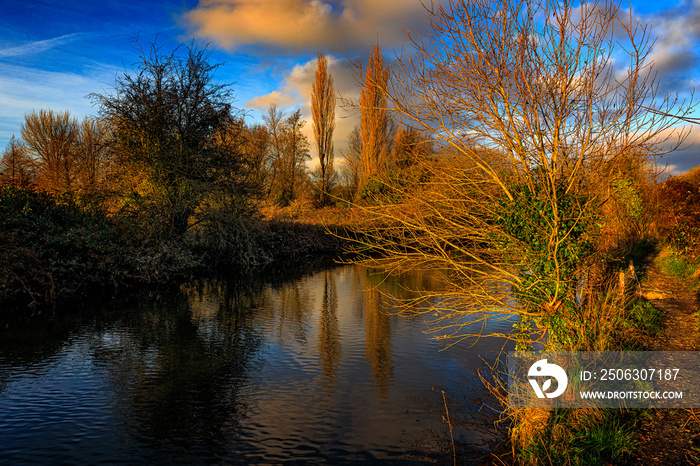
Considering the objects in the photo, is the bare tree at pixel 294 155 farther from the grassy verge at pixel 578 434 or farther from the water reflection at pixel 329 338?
the grassy verge at pixel 578 434

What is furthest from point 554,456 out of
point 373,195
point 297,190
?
point 297,190

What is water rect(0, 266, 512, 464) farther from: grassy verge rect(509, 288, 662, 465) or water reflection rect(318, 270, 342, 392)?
grassy verge rect(509, 288, 662, 465)

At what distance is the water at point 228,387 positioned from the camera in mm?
4957

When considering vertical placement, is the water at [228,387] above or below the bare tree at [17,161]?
below

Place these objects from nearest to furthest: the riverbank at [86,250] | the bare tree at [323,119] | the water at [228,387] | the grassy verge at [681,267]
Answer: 1. the water at [228,387]
2. the riverbank at [86,250]
3. the grassy verge at [681,267]
4. the bare tree at [323,119]

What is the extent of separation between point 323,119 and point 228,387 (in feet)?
111

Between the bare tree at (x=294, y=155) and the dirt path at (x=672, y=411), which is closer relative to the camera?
the dirt path at (x=672, y=411)

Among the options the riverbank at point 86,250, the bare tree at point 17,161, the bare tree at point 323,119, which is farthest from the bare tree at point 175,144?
the bare tree at point 323,119

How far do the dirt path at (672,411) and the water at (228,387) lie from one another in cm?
177

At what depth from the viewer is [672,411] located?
532 centimetres

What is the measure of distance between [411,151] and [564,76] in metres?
2.12

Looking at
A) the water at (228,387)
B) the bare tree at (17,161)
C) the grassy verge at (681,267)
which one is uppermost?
the bare tree at (17,161)

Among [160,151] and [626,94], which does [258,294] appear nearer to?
[160,151]

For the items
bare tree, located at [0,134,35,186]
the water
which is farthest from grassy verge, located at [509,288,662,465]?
bare tree, located at [0,134,35,186]
